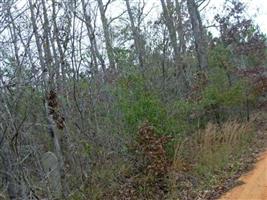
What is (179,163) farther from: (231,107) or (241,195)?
(231,107)

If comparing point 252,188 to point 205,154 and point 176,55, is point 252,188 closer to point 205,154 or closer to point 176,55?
point 205,154

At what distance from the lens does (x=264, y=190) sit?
9.38 metres

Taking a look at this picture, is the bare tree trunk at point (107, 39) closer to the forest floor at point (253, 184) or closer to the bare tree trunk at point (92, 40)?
the bare tree trunk at point (92, 40)

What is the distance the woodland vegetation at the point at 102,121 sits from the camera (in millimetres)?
6836

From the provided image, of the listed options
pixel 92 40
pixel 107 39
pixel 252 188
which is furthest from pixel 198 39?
pixel 252 188

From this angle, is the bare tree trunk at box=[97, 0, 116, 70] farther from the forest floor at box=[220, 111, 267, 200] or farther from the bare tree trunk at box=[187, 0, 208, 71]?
the forest floor at box=[220, 111, 267, 200]

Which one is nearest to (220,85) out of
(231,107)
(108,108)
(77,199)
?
(231,107)

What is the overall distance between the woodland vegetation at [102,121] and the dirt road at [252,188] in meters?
0.53

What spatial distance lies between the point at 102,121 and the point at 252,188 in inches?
148

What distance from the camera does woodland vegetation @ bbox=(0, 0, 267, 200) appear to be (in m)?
6.84

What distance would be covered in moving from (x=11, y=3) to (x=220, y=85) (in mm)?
12496

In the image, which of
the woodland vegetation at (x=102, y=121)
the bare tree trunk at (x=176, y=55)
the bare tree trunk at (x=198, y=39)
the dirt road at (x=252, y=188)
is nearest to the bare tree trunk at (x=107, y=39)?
the woodland vegetation at (x=102, y=121)

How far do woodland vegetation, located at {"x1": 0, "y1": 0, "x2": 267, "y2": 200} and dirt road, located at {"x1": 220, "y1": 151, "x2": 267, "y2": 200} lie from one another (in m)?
0.53

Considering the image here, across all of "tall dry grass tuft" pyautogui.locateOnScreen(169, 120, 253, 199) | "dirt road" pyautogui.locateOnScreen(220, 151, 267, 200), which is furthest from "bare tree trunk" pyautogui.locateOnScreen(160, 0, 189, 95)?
"dirt road" pyautogui.locateOnScreen(220, 151, 267, 200)
